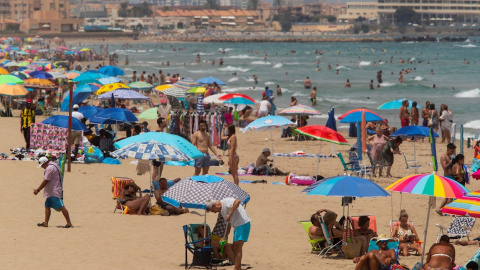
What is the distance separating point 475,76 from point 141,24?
148916 mm

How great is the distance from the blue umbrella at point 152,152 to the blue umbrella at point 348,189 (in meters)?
2.72

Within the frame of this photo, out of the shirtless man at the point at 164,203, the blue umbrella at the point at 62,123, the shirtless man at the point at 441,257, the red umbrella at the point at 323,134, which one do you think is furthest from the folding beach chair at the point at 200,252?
the blue umbrella at the point at 62,123

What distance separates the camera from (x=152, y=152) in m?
11.2

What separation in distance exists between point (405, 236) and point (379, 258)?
1.69 m

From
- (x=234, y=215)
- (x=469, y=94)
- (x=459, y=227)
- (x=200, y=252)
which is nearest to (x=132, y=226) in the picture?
(x=200, y=252)

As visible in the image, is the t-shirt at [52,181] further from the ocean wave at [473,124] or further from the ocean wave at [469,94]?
the ocean wave at [469,94]

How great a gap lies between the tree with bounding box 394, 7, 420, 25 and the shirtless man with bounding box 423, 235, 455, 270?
7355 inches

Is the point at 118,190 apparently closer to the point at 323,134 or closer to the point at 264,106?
the point at 323,134

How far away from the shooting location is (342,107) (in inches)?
1288

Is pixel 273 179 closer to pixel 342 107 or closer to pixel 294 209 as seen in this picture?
pixel 294 209

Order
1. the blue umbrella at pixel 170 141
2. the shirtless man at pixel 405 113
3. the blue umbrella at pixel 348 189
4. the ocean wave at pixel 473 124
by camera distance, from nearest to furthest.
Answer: the blue umbrella at pixel 348 189 → the blue umbrella at pixel 170 141 → the shirtless man at pixel 405 113 → the ocean wave at pixel 473 124

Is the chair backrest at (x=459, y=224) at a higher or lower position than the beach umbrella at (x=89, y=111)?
lower

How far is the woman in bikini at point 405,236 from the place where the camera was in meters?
9.52

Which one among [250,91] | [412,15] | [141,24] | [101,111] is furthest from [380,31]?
[101,111]
